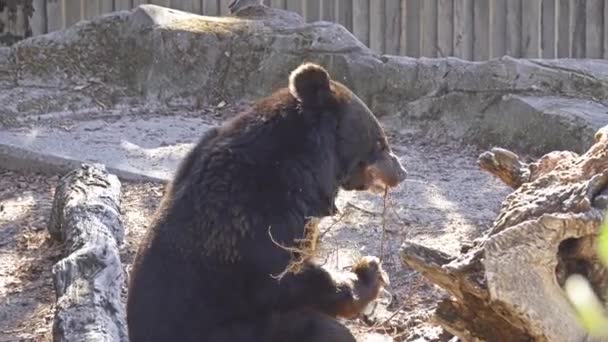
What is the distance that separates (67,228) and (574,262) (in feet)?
10.8

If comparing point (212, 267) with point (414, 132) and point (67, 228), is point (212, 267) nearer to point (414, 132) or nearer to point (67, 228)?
point (67, 228)

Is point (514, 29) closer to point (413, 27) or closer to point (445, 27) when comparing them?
point (445, 27)

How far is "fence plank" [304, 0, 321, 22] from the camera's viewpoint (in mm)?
12039

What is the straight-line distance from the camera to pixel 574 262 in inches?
161

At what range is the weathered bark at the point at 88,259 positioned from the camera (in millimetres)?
5078

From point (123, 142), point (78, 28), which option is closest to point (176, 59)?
point (78, 28)

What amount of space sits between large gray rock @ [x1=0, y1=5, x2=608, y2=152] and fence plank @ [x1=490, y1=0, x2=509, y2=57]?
222 centimetres

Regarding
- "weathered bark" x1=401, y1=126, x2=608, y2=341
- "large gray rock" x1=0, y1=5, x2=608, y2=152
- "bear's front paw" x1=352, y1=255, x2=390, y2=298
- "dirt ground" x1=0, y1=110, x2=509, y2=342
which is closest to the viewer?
"weathered bark" x1=401, y1=126, x2=608, y2=341

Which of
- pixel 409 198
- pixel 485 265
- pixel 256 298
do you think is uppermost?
pixel 485 265

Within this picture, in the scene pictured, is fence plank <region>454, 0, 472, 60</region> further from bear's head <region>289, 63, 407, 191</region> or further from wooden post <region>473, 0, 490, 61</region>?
bear's head <region>289, 63, 407, 191</region>

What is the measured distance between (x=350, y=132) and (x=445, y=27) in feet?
23.5

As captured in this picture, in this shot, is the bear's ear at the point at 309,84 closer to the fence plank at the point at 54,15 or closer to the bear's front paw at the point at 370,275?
the bear's front paw at the point at 370,275

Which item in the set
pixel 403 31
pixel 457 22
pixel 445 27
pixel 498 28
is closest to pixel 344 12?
pixel 403 31

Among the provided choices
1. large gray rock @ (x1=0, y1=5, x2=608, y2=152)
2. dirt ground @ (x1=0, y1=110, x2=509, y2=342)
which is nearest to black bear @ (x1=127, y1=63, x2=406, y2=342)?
dirt ground @ (x1=0, y1=110, x2=509, y2=342)
